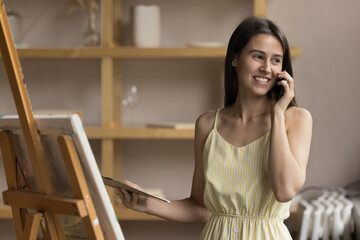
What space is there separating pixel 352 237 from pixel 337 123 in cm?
85

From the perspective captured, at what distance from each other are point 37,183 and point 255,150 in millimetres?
706

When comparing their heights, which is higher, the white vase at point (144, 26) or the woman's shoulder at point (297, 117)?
the white vase at point (144, 26)

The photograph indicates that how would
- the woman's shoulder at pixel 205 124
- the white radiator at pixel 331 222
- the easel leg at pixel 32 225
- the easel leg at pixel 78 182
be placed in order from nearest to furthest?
the easel leg at pixel 78 182
the easel leg at pixel 32 225
the woman's shoulder at pixel 205 124
the white radiator at pixel 331 222

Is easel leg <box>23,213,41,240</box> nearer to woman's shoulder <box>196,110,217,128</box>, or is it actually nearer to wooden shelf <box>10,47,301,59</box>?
woman's shoulder <box>196,110,217,128</box>

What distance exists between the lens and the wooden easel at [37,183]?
1.33 meters

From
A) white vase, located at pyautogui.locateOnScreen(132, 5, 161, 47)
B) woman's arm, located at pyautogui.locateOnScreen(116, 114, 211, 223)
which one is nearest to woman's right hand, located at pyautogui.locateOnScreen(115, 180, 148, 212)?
woman's arm, located at pyautogui.locateOnScreen(116, 114, 211, 223)

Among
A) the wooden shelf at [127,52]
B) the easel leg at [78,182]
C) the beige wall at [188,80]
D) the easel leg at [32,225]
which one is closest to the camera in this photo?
the easel leg at [78,182]

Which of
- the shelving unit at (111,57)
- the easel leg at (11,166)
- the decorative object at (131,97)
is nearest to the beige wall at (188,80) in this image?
the decorative object at (131,97)

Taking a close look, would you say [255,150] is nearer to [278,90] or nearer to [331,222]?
[278,90]

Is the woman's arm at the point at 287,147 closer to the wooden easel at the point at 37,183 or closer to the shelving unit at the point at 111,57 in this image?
the wooden easel at the point at 37,183

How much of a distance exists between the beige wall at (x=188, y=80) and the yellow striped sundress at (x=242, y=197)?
182 cm

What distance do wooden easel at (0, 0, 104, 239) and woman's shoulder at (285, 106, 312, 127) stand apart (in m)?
0.72

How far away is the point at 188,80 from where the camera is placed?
3.65m

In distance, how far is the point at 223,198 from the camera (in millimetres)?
1790
